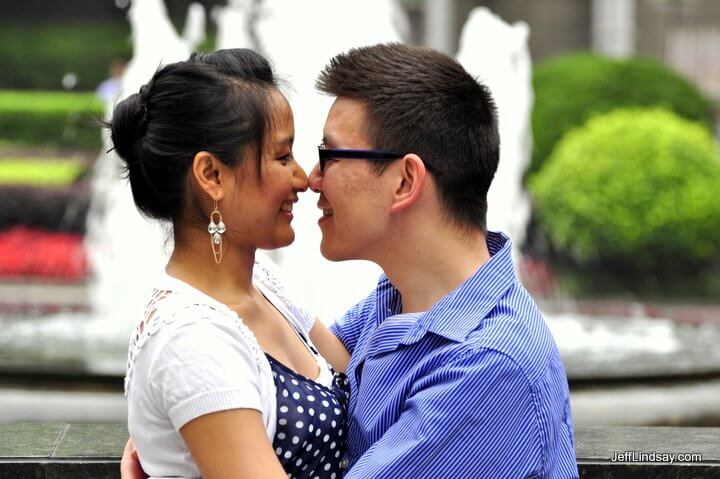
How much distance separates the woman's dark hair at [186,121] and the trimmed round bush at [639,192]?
10686 millimetres

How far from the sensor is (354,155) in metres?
2.13

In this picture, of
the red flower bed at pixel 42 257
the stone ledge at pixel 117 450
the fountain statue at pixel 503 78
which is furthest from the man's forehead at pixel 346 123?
the red flower bed at pixel 42 257

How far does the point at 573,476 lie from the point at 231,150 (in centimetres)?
82

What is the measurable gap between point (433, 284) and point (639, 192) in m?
10.6

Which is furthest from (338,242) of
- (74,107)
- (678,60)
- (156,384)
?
(678,60)

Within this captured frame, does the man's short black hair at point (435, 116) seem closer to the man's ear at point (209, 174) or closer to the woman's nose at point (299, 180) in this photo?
the woman's nose at point (299, 180)

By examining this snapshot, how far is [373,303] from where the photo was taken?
2561 mm

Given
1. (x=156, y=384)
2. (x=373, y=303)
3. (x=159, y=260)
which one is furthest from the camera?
(x=159, y=260)

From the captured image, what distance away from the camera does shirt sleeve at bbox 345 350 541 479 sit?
1883 millimetres

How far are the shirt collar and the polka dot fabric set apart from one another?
18cm

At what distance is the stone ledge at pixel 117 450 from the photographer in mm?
2525

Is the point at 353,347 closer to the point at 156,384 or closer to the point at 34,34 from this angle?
the point at 156,384

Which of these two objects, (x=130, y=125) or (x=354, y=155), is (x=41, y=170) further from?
(x=354, y=155)

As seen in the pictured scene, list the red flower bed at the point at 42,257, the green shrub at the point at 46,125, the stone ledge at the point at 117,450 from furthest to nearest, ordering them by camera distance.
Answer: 1. the green shrub at the point at 46,125
2. the red flower bed at the point at 42,257
3. the stone ledge at the point at 117,450
